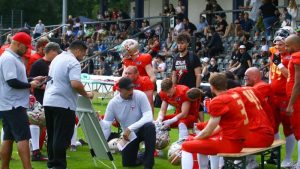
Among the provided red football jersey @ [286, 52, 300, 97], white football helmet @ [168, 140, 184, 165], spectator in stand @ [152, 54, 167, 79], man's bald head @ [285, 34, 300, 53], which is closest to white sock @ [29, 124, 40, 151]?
white football helmet @ [168, 140, 184, 165]

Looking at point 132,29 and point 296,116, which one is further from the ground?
point 132,29

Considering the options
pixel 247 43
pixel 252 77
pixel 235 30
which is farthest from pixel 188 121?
pixel 235 30

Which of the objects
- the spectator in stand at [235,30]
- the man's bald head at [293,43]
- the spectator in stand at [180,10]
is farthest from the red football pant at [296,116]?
the spectator in stand at [180,10]

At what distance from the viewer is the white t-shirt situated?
956 centimetres

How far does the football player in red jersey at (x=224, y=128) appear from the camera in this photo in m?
8.38

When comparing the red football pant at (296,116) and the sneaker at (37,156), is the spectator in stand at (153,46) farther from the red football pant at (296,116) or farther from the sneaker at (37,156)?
the red football pant at (296,116)

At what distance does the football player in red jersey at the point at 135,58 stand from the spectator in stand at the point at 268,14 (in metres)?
12.1

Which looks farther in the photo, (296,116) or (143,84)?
(143,84)

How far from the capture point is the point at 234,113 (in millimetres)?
8445

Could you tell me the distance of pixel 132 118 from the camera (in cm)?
1062

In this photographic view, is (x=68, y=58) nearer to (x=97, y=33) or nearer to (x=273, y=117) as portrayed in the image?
(x=273, y=117)

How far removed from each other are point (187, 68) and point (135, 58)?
920 mm

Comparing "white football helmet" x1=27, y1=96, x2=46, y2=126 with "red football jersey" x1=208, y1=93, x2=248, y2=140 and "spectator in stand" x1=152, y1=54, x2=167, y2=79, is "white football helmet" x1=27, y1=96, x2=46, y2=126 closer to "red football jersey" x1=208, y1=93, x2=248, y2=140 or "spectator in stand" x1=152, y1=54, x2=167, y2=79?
"red football jersey" x1=208, y1=93, x2=248, y2=140

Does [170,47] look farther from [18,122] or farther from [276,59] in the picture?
[18,122]
